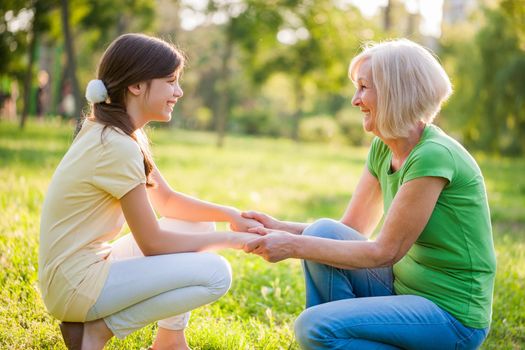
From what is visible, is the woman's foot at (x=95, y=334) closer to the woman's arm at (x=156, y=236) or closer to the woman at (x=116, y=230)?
the woman at (x=116, y=230)

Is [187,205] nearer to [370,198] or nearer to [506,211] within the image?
[370,198]

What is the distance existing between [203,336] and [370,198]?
44.5 inches

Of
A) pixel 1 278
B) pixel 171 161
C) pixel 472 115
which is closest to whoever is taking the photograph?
pixel 1 278

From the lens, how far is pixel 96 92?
2686 mm

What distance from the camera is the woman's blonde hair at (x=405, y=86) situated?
264 cm

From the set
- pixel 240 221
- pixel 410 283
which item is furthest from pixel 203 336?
pixel 410 283

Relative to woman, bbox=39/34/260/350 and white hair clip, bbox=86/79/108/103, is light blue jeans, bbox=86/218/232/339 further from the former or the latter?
white hair clip, bbox=86/79/108/103

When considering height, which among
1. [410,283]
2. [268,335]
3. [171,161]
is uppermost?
[410,283]

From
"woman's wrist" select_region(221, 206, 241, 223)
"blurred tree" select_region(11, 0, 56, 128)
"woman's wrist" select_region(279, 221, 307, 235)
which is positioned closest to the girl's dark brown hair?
"woman's wrist" select_region(221, 206, 241, 223)

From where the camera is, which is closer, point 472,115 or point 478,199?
point 478,199

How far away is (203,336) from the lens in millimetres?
3225

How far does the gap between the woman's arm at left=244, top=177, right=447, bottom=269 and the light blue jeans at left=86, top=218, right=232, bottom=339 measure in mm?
297

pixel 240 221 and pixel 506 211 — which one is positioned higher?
pixel 240 221

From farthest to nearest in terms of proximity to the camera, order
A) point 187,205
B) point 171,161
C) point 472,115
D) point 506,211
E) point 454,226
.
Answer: point 472,115 → point 171,161 → point 506,211 → point 187,205 → point 454,226
